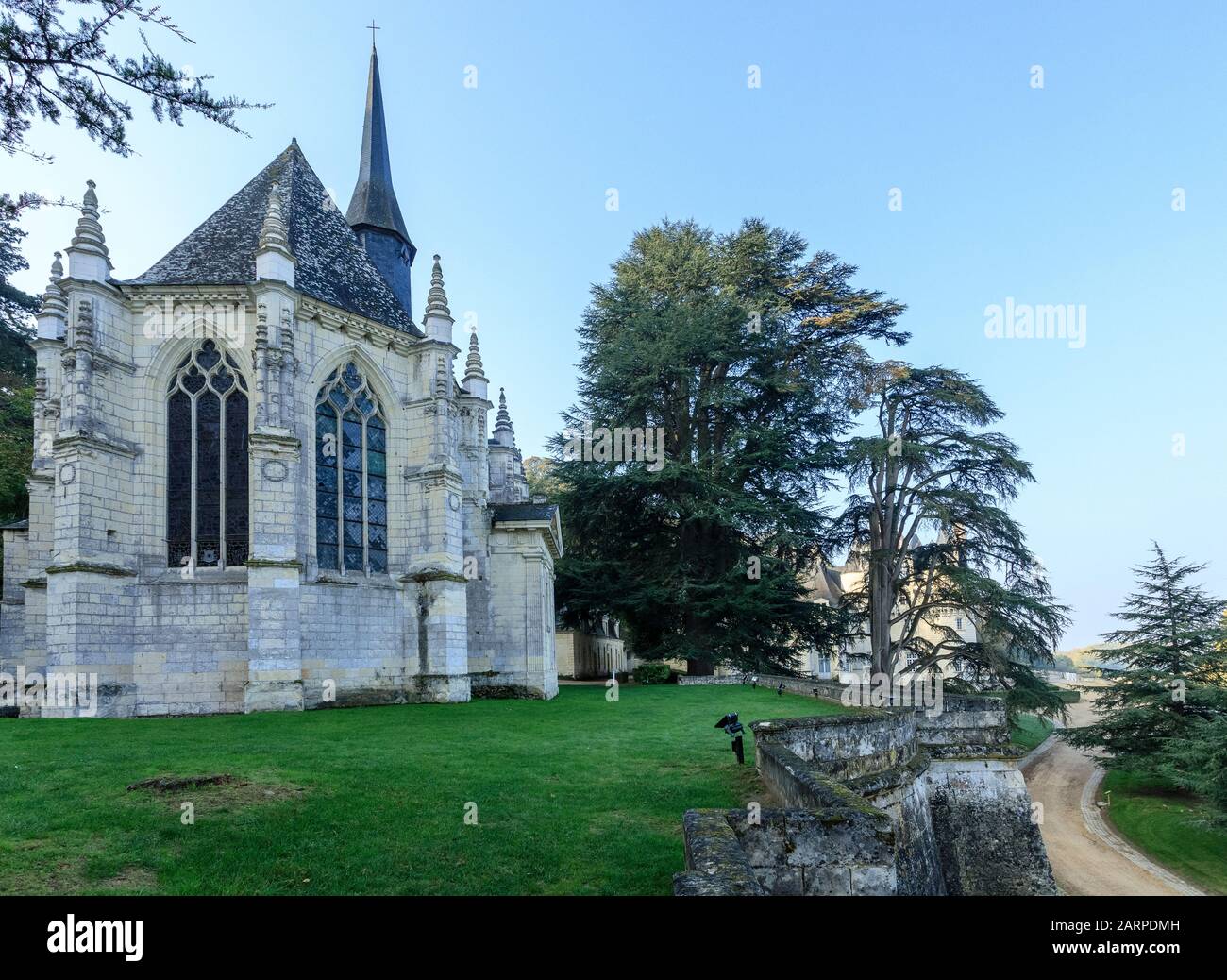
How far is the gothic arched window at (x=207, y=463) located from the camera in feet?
58.4

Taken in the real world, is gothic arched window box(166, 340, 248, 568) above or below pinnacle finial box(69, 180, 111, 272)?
below

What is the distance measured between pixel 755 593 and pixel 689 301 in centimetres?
1349

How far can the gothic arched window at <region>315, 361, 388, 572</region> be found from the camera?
1928 cm

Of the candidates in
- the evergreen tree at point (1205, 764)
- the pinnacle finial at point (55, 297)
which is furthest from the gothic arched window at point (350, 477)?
the evergreen tree at point (1205, 764)

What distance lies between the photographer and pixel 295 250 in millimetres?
20766

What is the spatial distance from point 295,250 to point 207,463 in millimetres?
6548

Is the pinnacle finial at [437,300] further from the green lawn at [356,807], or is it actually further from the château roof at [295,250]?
the green lawn at [356,807]

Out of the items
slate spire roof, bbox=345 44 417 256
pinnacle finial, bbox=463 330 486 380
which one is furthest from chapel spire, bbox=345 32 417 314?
pinnacle finial, bbox=463 330 486 380

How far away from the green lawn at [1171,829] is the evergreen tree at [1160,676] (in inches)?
33.4

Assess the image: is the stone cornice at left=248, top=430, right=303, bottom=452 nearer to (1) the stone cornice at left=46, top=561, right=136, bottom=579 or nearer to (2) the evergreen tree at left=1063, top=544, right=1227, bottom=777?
(1) the stone cornice at left=46, top=561, right=136, bottom=579

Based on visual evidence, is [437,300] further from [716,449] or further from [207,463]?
[716,449]

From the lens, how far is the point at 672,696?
2209 cm
